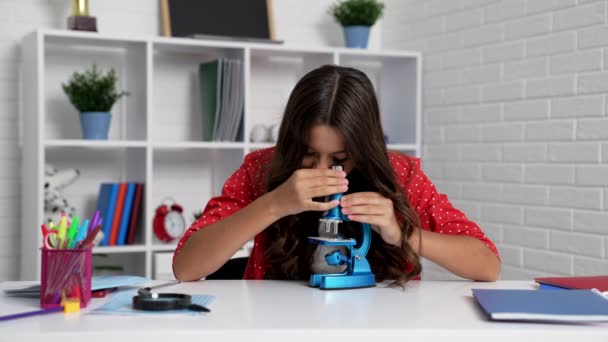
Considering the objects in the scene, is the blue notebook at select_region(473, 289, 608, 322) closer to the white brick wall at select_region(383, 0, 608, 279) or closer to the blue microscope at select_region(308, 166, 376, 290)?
the blue microscope at select_region(308, 166, 376, 290)

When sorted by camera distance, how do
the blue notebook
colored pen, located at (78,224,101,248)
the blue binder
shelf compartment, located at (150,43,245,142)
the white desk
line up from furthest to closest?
shelf compartment, located at (150,43,245,142)
the blue binder
colored pen, located at (78,224,101,248)
the blue notebook
the white desk

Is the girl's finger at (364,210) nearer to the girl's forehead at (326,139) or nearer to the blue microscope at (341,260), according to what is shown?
the blue microscope at (341,260)

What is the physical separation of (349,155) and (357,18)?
2.19 m

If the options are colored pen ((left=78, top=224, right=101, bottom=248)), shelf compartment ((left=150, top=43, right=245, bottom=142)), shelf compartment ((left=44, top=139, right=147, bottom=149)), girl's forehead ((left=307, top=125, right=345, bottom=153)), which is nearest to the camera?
colored pen ((left=78, top=224, right=101, bottom=248))

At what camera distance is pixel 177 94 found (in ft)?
12.9

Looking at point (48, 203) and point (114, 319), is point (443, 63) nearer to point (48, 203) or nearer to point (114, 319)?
point (48, 203)

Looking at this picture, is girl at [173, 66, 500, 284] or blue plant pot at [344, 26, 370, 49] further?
blue plant pot at [344, 26, 370, 49]

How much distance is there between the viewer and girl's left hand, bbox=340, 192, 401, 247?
1.75 m

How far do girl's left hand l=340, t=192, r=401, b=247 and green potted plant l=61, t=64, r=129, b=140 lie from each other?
6.46 feet

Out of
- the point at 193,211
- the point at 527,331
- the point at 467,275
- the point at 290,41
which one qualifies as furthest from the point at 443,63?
the point at 527,331

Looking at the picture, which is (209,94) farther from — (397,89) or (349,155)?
(349,155)

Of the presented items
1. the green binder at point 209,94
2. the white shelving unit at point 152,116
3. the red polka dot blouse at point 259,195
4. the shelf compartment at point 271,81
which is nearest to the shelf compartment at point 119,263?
the white shelving unit at point 152,116

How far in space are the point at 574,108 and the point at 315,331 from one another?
2.08m

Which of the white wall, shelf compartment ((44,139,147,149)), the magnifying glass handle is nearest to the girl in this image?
the magnifying glass handle
